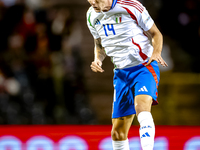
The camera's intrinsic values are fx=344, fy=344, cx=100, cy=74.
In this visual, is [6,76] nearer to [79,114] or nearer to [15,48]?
[15,48]

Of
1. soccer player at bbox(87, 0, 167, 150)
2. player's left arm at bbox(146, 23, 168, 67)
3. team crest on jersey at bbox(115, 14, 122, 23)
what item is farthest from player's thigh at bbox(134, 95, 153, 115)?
team crest on jersey at bbox(115, 14, 122, 23)

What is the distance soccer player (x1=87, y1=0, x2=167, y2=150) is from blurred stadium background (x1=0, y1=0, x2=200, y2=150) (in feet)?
9.33

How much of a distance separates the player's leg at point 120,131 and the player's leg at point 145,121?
1.56 ft

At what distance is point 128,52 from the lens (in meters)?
3.26

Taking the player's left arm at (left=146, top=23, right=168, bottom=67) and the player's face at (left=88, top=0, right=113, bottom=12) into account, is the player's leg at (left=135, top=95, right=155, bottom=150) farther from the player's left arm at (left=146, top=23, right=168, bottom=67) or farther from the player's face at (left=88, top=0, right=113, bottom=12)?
the player's face at (left=88, top=0, right=113, bottom=12)

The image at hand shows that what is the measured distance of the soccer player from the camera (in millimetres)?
3125

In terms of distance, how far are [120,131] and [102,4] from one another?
128cm

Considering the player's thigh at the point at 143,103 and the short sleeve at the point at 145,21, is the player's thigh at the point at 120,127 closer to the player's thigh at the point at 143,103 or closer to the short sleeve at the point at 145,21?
the player's thigh at the point at 143,103

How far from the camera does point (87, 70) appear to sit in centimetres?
745

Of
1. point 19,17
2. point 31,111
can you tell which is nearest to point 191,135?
point 31,111

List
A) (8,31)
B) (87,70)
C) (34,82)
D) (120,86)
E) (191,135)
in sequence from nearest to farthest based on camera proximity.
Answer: (120,86), (191,135), (34,82), (8,31), (87,70)

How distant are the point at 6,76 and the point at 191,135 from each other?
11.3ft

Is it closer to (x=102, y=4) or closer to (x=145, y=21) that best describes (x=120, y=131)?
(x=145, y=21)

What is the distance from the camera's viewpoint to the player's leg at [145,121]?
9.20 ft
